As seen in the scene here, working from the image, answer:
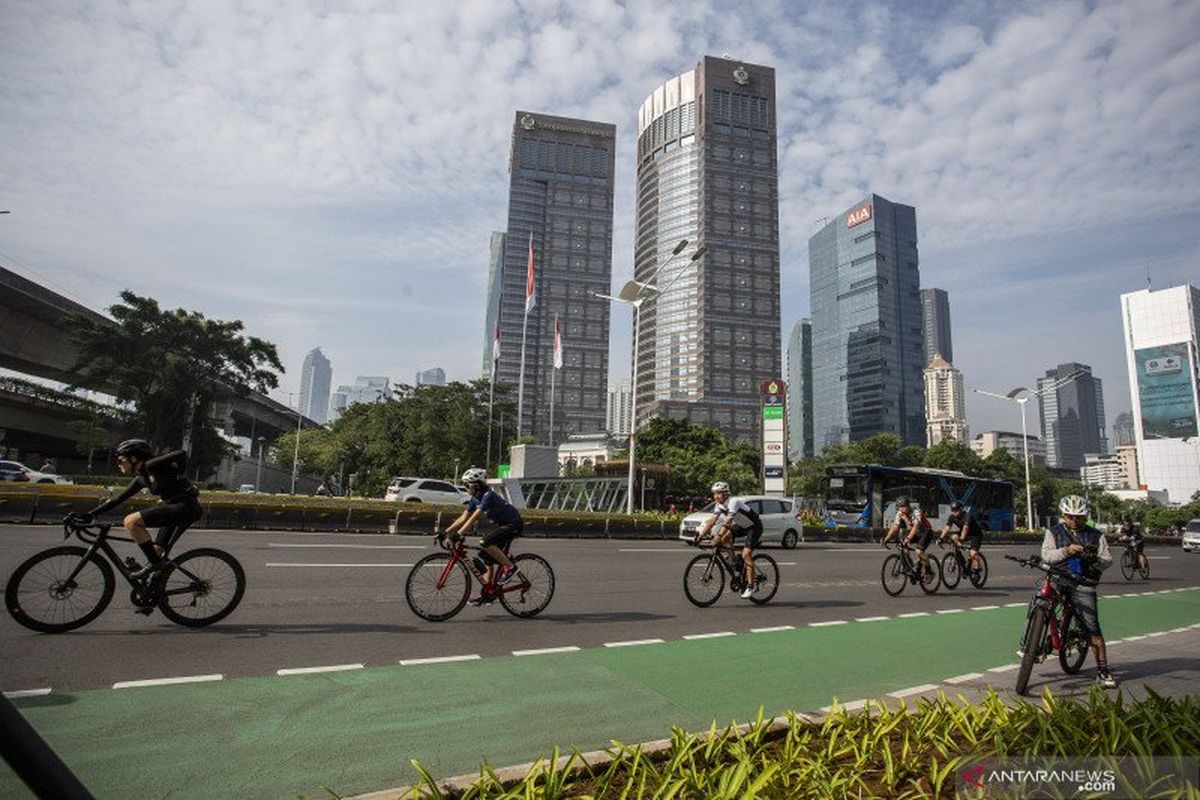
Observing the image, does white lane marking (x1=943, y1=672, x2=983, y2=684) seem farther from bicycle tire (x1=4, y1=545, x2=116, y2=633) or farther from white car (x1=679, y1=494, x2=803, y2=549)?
white car (x1=679, y1=494, x2=803, y2=549)

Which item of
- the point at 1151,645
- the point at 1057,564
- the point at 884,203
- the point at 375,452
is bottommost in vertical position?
the point at 1151,645

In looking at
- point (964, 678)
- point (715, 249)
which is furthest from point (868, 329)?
point (964, 678)

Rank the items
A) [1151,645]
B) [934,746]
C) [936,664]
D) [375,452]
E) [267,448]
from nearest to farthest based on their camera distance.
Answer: [934,746], [936,664], [1151,645], [375,452], [267,448]

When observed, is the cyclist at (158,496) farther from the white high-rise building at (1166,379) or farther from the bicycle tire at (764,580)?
the white high-rise building at (1166,379)

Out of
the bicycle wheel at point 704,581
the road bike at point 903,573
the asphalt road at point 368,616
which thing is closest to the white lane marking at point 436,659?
the asphalt road at point 368,616

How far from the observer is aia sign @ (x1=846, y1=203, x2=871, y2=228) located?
181 m

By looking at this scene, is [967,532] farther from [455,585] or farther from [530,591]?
[455,585]

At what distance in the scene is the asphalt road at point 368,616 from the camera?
19.2ft

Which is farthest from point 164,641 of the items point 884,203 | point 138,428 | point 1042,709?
point 884,203

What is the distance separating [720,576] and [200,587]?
6.89m

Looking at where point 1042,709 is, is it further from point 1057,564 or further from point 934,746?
point 1057,564

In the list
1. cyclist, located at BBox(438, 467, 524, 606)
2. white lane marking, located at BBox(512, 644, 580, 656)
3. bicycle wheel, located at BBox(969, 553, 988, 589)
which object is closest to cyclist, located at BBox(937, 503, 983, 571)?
bicycle wheel, located at BBox(969, 553, 988, 589)

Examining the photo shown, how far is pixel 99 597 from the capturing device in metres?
6.73

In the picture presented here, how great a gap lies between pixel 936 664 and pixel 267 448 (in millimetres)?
135405
